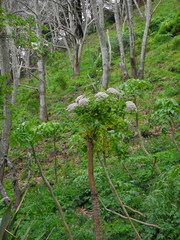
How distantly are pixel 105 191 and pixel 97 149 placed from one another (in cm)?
176

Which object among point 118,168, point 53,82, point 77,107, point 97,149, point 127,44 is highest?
point 127,44

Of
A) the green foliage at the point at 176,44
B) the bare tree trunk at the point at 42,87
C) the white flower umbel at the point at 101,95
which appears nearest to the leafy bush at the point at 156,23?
the green foliage at the point at 176,44

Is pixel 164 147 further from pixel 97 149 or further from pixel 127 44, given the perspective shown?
pixel 127 44

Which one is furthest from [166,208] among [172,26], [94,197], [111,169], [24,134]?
[172,26]

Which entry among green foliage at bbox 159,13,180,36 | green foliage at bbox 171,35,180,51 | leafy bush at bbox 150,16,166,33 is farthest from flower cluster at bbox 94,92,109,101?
leafy bush at bbox 150,16,166,33

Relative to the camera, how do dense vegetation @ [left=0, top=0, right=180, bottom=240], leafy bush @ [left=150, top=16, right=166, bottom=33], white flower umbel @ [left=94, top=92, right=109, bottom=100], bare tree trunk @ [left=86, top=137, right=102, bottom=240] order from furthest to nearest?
leafy bush @ [left=150, top=16, right=166, bottom=33]
dense vegetation @ [left=0, top=0, right=180, bottom=240]
bare tree trunk @ [left=86, top=137, right=102, bottom=240]
white flower umbel @ [left=94, top=92, right=109, bottom=100]

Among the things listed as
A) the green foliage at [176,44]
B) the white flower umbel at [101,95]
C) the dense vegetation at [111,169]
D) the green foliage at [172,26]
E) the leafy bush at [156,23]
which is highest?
the leafy bush at [156,23]

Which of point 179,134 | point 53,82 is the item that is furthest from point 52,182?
point 53,82

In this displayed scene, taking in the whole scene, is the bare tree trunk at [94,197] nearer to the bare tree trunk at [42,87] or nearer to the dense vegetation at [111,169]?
the dense vegetation at [111,169]

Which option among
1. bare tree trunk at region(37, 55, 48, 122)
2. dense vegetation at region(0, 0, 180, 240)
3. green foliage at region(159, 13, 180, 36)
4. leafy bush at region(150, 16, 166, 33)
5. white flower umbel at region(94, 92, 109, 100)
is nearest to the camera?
white flower umbel at region(94, 92, 109, 100)

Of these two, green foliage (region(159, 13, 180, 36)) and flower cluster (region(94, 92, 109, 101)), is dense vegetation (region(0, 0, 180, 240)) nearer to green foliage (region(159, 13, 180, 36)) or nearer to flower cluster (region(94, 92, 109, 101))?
flower cluster (region(94, 92, 109, 101))

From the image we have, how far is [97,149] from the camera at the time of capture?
9.41ft

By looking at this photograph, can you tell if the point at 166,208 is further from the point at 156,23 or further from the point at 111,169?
the point at 156,23

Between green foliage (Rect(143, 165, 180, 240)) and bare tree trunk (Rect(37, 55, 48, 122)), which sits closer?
green foliage (Rect(143, 165, 180, 240))
